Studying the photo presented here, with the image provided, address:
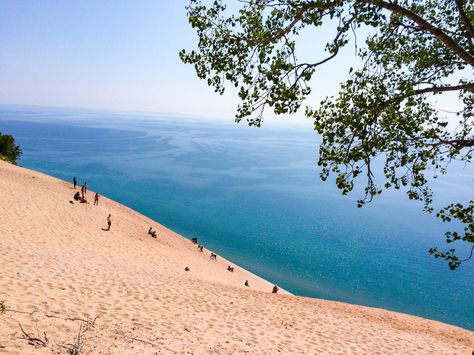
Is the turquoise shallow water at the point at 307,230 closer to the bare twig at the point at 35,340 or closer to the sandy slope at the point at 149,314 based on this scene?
the sandy slope at the point at 149,314

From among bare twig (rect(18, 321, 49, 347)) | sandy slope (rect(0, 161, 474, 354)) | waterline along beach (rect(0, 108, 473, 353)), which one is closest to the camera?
bare twig (rect(18, 321, 49, 347))

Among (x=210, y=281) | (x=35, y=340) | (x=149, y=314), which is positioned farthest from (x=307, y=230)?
(x=35, y=340)

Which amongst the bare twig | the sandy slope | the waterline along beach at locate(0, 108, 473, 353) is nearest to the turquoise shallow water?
the waterline along beach at locate(0, 108, 473, 353)

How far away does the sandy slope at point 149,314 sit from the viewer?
8.56 metres

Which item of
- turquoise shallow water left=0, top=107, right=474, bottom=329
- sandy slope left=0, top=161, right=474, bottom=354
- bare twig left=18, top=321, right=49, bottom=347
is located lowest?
turquoise shallow water left=0, top=107, right=474, bottom=329

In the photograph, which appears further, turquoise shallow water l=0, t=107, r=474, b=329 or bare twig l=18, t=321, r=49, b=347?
turquoise shallow water l=0, t=107, r=474, b=329

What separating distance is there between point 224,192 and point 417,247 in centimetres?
5416

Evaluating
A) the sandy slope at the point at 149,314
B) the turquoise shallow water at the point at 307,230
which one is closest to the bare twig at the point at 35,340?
the sandy slope at the point at 149,314

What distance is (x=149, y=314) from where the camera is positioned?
1100cm

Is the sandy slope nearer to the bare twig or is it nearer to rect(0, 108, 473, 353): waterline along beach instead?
rect(0, 108, 473, 353): waterline along beach

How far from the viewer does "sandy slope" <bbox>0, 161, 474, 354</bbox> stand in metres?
8.56

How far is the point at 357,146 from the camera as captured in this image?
7129 millimetres

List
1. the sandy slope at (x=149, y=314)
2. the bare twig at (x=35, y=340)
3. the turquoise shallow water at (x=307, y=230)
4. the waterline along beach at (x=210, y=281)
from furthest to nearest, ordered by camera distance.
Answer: the turquoise shallow water at (x=307, y=230)
the waterline along beach at (x=210, y=281)
the sandy slope at (x=149, y=314)
the bare twig at (x=35, y=340)

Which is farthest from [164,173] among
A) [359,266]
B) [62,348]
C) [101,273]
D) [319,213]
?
[62,348]
